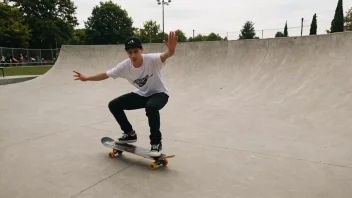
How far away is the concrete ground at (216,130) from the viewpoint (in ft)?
8.70

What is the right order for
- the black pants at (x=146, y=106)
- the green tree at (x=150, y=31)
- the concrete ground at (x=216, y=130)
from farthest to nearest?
the green tree at (x=150, y=31) < the black pants at (x=146, y=106) < the concrete ground at (x=216, y=130)

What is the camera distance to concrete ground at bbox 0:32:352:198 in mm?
2650

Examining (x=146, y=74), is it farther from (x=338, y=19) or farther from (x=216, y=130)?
(x=338, y=19)

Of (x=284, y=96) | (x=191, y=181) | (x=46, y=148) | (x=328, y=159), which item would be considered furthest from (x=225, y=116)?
(x=46, y=148)

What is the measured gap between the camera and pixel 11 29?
39.9 metres

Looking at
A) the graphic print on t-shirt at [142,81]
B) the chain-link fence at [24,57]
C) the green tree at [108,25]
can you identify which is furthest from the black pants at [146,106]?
the green tree at [108,25]

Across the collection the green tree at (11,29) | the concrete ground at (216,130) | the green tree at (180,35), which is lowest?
the concrete ground at (216,130)

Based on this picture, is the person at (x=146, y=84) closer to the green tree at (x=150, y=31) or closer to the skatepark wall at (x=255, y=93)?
the skatepark wall at (x=255, y=93)

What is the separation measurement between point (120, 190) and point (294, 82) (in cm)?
622

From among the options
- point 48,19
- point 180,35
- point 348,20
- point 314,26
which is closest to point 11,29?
Result: point 48,19

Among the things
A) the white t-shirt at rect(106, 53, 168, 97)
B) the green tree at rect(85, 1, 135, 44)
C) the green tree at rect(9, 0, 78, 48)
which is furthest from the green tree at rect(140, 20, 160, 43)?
the white t-shirt at rect(106, 53, 168, 97)

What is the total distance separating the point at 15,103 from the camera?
24.9 ft

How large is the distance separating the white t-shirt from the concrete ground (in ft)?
3.11

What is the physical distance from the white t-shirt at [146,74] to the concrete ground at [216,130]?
3.11ft
